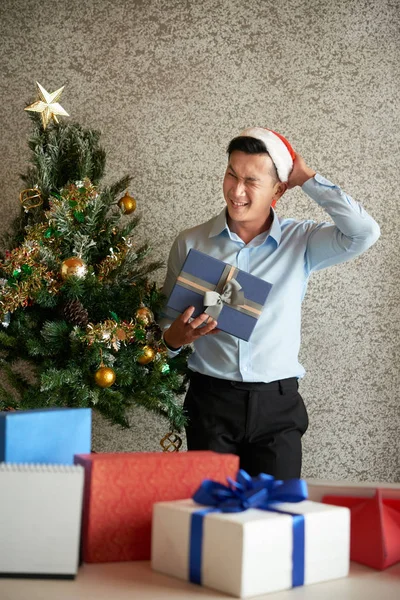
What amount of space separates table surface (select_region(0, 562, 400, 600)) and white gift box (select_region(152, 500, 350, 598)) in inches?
0.6

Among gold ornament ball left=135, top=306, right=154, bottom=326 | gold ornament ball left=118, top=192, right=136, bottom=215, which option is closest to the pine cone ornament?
gold ornament ball left=135, top=306, right=154, bottom=326

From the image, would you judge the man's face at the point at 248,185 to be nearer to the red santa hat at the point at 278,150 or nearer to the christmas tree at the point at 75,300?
the red santa hat at the point at 278,150

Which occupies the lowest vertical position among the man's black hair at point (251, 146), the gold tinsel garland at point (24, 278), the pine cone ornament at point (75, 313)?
the pine cone ornament at point (75, 313)

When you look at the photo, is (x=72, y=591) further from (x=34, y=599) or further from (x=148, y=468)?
(x=148, y=468)

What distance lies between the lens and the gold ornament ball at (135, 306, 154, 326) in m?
2.30

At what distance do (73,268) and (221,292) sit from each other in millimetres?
546

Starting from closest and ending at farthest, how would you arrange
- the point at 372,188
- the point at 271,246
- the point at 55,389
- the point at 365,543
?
the point at 365,543 < the point at 55,389 < the point at 271,246 < the point at 372,188

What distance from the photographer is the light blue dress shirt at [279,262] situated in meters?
2.27

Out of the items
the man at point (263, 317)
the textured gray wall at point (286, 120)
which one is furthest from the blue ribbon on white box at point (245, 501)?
the textured gray wall at point (286, 120)

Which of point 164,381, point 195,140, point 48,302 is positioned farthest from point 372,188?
point 48,302

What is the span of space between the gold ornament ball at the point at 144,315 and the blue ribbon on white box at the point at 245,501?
1270 mm

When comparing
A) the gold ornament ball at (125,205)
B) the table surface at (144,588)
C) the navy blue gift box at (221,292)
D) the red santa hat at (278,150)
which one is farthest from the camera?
the gold ornament ball at (125,205)

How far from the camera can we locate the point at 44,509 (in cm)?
96

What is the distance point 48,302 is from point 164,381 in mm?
442
